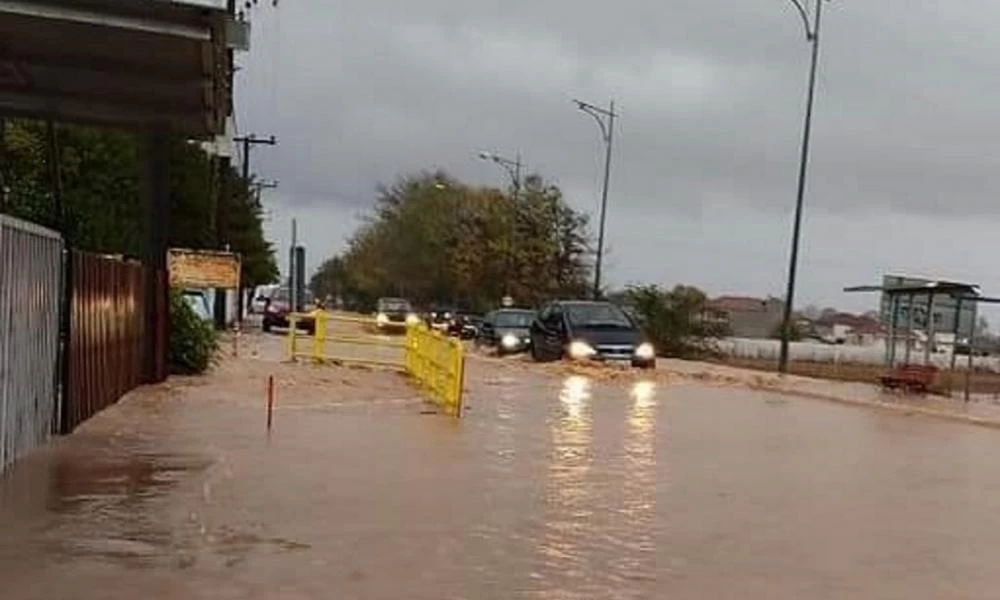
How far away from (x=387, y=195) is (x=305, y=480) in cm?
9203

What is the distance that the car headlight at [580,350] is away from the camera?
3909cm

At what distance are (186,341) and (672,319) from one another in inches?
1179

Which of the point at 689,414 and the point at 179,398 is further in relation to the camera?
the point at 689,414

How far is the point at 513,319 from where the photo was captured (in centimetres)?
5344

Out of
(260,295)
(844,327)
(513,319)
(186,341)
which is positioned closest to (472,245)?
(260,295)

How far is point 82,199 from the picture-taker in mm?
33406

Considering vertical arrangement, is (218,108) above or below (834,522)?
above

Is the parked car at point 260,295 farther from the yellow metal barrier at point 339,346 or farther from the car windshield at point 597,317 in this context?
the car windshield at point 597,317

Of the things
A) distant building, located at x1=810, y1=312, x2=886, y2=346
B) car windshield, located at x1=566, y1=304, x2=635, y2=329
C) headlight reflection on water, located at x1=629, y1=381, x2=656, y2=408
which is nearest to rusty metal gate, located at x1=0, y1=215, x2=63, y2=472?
headlight reflection on water, located at x1=629, y1=381, x2=656, y2=408

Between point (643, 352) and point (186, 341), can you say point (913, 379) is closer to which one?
point (643, 352)

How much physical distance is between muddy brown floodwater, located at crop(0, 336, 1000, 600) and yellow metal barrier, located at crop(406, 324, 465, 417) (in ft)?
5.17

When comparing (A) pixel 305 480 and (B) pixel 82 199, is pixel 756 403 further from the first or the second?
(A) pixel 305 480

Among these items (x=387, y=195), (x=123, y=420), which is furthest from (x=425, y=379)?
(x=387, y=195)

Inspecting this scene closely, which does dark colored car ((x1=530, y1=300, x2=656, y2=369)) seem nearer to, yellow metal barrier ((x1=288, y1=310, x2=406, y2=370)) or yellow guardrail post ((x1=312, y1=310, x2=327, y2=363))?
yellow metal barrier ((x1=288, y1=310, x2=406, y2=370))
